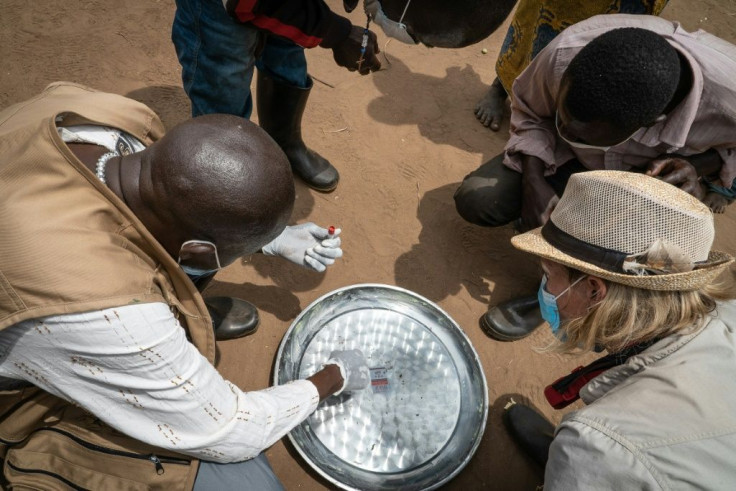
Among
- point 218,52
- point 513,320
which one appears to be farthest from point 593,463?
point 218,52

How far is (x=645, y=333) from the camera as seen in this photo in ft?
4.56

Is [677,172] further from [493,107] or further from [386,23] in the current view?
[493,107]

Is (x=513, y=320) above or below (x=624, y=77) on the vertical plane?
below

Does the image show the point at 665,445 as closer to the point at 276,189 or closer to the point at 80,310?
the point at 276,189

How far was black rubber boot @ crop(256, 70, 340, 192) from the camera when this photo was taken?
2562 mm

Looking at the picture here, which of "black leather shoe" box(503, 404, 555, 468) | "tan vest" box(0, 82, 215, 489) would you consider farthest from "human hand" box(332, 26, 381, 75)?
"black leather shoe" box(503, 404, 555, 468)

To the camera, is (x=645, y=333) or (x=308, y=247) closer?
(x=645, y=333)

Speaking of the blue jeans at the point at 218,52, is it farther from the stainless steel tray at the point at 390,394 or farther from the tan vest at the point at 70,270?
the stainless steel tray at the point at 390,394

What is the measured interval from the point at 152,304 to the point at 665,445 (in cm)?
136

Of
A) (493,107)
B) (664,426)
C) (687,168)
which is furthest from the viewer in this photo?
(493,107)

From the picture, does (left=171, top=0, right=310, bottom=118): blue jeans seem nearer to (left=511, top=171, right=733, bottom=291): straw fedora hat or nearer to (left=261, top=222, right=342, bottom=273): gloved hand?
(left=261, top=222, right=342, bottom=273): gloved hand

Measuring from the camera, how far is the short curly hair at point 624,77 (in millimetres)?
1681

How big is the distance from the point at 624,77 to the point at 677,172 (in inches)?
26.2

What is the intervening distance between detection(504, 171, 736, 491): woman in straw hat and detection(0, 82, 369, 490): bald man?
0.93 m
